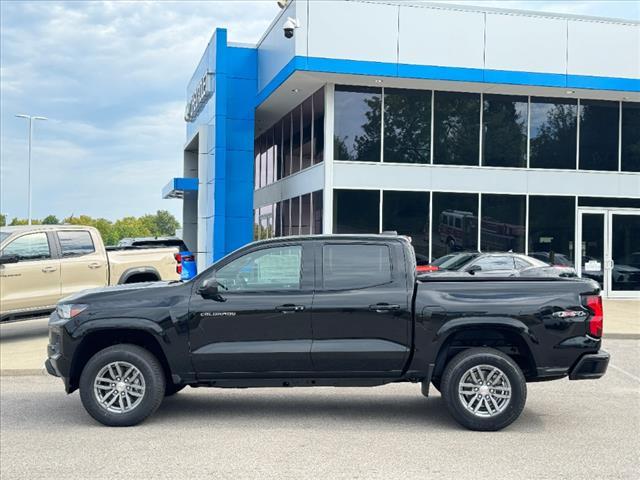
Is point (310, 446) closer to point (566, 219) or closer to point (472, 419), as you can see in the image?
point (472, 419)

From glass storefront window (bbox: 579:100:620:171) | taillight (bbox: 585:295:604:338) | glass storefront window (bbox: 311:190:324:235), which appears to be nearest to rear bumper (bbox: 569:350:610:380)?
taillight (bbox: 585:295:604:338)

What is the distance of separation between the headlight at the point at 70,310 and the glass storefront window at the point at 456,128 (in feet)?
45.6

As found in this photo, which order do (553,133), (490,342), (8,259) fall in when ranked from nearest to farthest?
(490,342) < (8,259) < (553,133)

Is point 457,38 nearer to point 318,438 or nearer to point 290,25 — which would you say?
point 290,25

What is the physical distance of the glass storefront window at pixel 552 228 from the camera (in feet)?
63.9

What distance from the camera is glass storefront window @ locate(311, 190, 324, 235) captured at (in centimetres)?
1877

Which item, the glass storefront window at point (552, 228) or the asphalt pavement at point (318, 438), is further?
the glass storefront window at point (552, 228)

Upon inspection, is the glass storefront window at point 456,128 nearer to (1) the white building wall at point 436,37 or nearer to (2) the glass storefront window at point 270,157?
(1) the white building wall at point 436,37

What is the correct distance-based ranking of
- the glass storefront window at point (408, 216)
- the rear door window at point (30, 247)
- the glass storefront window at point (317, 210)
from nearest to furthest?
1. the rear door window at point (30, 247)
2. the glass storefront window at point (408, 216)
3. the glass storefront window at point (317, 210)

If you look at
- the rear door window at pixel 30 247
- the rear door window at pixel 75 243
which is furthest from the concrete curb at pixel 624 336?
the rear door window at pixel 30 247

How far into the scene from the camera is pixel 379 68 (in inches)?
678

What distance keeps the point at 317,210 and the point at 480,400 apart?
42.7ft

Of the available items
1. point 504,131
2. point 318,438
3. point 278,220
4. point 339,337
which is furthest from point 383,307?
point 278,220

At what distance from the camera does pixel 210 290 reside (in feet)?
21.3
